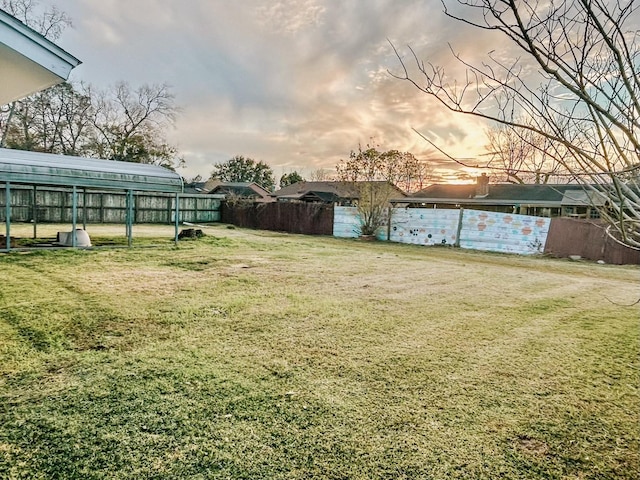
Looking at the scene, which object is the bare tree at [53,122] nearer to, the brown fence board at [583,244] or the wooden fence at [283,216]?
the wooden fence at [283,216]

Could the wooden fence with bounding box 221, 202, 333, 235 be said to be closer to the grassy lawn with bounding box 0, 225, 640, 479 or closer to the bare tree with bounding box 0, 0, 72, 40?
the grassy lawn with bounding box 0, 225, 640, 479

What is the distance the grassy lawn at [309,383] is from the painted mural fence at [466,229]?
23.4ft

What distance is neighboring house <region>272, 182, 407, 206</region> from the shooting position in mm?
17188

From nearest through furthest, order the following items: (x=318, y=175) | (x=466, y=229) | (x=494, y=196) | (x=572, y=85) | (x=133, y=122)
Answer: (x=572, y=85)
(x=466, y=229)
(x=494, y=196)
(x=133, y=122)
(x=318, y=175)

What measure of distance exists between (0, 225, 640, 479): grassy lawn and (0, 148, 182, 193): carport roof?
354 centimetres

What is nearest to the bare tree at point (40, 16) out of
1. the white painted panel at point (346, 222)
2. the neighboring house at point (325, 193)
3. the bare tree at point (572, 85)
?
the neighboring house at point (325, 193)

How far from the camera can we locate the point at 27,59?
8.75 feet

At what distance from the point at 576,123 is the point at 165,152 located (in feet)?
98.0

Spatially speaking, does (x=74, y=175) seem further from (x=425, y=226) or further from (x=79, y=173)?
(x=425, y=226)

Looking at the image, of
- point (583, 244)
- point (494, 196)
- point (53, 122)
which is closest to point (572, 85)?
point (583, 244)

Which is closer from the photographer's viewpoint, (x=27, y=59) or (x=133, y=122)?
(x=27, y=59)

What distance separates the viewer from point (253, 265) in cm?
732

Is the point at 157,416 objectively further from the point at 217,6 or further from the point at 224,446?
the point at 217,6

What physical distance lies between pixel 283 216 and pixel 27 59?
51.7ft
